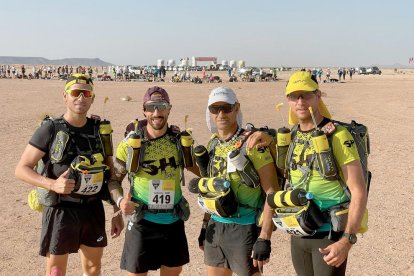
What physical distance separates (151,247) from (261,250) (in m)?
1.30

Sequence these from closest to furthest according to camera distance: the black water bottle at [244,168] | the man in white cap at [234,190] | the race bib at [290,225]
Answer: the race bib at [290,225], the black water bottle at [244,168], the man in white cap at [234,190]

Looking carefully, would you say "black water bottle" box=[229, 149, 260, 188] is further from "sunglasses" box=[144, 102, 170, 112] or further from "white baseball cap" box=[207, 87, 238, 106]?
"sunglasses" box=[144, 102, 170, 112]

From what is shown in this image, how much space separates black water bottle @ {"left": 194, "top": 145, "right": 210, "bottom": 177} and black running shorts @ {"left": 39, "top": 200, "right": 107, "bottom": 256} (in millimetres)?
1349

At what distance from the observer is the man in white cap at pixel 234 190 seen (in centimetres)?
412

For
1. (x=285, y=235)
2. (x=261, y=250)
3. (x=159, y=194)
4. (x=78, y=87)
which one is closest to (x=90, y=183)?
(x=159, y=194)

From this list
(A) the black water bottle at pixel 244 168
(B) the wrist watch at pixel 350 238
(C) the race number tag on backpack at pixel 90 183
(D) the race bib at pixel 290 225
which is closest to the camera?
(B) the wrist watch at pixel 350 238


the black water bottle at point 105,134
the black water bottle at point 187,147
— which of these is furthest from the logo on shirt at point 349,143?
the black water bottle at point 105,134

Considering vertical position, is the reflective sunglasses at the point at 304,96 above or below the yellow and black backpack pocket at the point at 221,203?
above

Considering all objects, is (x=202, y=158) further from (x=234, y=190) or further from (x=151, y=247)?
(x=151, y=247)

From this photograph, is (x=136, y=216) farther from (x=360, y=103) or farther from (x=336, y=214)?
(x=360, y=103)

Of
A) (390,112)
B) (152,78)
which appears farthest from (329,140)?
(152,78)

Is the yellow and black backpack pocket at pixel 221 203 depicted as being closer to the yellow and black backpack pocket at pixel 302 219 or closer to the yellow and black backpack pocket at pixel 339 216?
the yellow and black backpack pocket at pixel 302 219

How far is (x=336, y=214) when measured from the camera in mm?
3637

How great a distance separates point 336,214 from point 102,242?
2672 millimetres
